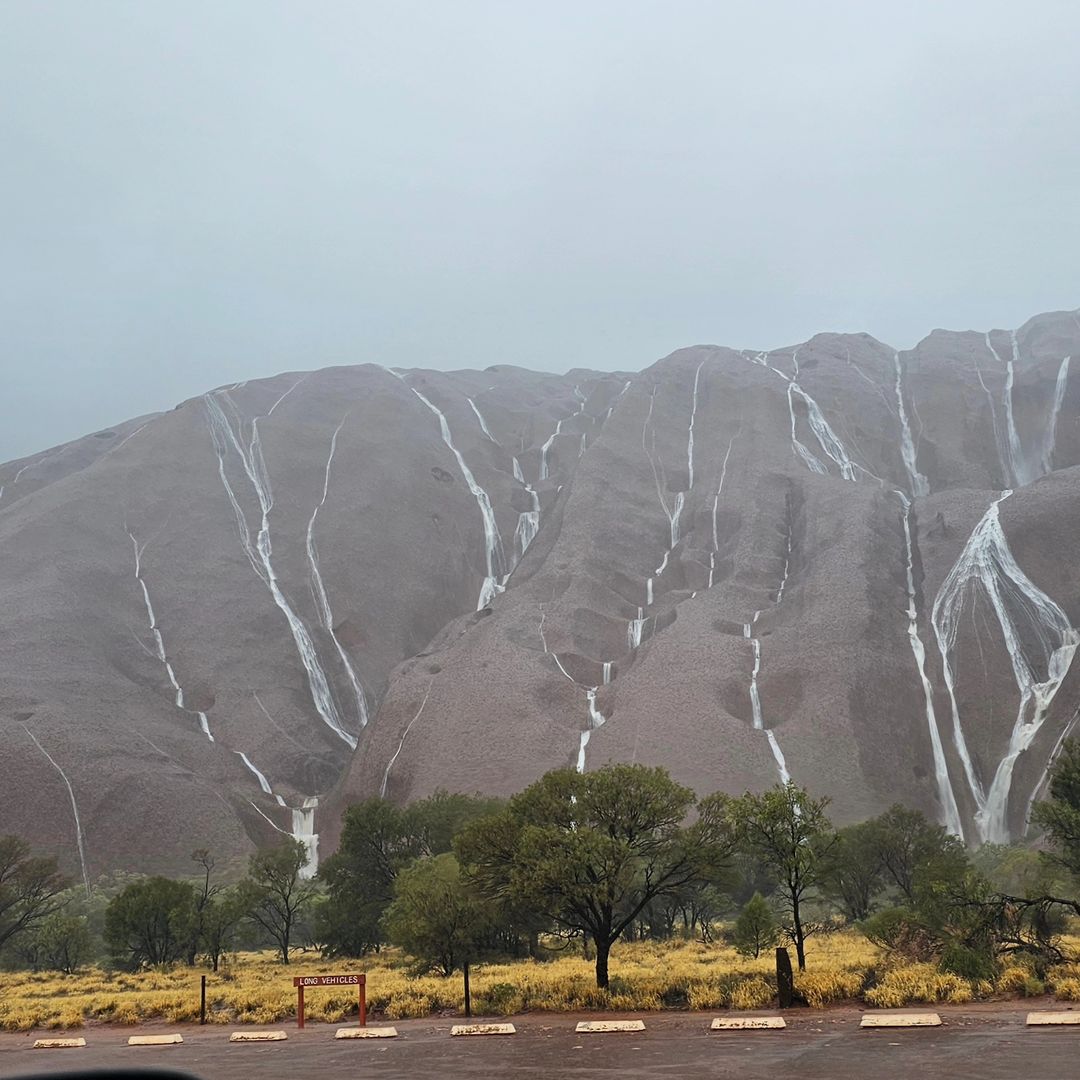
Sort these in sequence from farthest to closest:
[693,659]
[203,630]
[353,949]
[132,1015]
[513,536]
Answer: [513,536], [203,630], [693,659], [353,949], [132,1015]

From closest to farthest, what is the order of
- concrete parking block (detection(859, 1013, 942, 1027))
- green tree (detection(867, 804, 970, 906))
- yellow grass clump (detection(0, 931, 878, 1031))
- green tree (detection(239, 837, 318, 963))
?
concrete parking block (detection(859, 1013, 942, 1027)) → yellow grass clump (detection(0, 931, 878, 1031)) → green tree (detection(867, 804, 970, 906)) → green tree (detection(239, 837, 318, 963))

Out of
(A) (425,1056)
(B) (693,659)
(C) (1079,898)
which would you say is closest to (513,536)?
(B) (693,659)

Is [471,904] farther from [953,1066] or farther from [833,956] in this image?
[953,1066]

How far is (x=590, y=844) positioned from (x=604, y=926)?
2141 millimetres

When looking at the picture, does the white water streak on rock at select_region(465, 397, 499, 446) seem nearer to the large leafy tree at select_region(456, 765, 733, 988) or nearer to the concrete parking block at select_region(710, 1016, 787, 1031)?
the large leafy tree at select_region(456, 765, 733, 988)

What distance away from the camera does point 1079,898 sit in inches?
1309

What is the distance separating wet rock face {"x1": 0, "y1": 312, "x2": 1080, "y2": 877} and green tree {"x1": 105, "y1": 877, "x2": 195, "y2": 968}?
98.5ft

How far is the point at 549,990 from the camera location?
23.2 metres

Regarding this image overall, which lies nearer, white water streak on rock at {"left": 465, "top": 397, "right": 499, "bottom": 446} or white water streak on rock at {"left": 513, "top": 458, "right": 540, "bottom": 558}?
white water streak on rock at {"left": 513, "top": 458, "right": 540, "bottom": 558}

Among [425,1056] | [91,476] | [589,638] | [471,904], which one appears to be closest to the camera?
[425,1056]

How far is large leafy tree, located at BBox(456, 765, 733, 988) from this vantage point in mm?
23469

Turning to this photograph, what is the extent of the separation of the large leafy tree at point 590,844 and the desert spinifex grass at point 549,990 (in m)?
1.60

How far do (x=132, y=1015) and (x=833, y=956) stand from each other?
1774 cm

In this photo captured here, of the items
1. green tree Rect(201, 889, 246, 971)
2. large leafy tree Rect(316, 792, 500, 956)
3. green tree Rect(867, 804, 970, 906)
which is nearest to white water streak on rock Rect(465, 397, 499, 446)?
large leafy tree Rect(316, 792, 500, 956)
